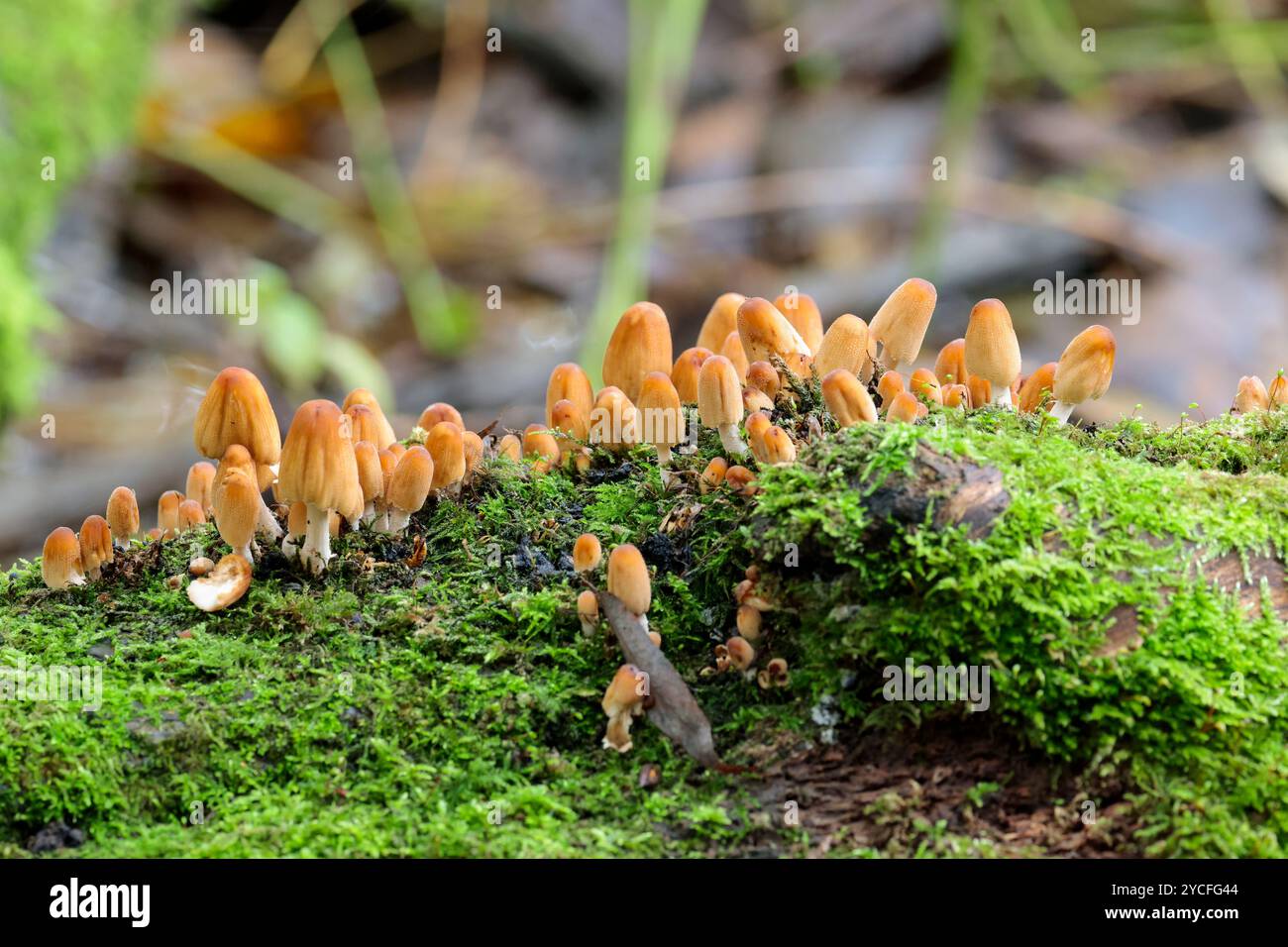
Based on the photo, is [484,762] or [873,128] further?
[873,128]

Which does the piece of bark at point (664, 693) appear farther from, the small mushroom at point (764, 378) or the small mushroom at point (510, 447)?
the small mushroom at point (510, 447)

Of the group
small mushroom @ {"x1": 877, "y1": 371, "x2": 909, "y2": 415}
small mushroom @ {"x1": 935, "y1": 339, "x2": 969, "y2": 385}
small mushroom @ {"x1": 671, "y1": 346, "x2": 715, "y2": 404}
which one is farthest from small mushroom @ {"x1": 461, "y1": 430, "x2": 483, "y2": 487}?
small mushroom @ {"x1": 935, "y1": 339, "x2": 969, "y2": 385}

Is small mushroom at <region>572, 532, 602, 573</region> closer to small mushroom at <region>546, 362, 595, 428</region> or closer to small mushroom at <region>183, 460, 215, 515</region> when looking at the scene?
small mushroom at <region>546, 362, 595, 428</region>

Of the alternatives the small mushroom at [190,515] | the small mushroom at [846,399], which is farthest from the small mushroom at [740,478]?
the small mushroom at [190,515]

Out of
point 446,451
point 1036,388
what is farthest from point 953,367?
point 446,451

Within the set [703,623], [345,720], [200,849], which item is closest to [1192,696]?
[703,623]
